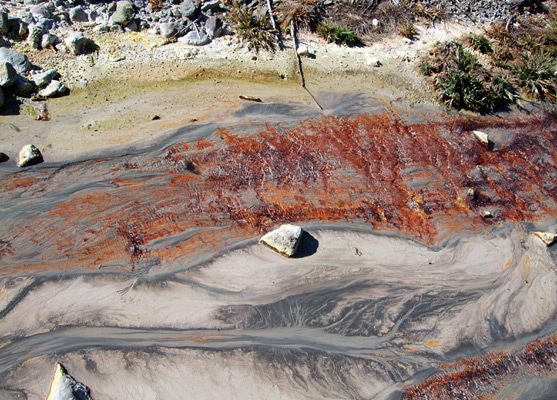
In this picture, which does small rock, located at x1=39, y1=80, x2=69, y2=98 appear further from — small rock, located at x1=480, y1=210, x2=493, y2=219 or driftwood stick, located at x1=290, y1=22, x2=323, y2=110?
small rock, located at x1=480, y1=210, x2=493, y2=219

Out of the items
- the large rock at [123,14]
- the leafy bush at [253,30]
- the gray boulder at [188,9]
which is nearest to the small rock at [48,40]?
the large rock at [123,14]

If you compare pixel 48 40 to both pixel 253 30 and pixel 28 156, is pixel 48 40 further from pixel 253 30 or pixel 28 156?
pixel 253 30

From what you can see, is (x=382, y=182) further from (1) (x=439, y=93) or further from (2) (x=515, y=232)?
(1) (x=439, y=93)

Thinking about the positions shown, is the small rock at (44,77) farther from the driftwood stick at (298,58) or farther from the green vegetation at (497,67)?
the green vegetation at (497,67)

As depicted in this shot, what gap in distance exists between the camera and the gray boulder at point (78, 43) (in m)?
6.31

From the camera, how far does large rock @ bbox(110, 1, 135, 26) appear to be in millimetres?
6785

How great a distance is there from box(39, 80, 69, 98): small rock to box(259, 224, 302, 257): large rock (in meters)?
4.07

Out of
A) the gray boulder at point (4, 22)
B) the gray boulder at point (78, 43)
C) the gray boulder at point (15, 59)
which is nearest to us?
the gray boulder at point (15, 59)

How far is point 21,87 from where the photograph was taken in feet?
19.1

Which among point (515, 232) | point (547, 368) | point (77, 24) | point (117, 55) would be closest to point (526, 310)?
point (547, 368)

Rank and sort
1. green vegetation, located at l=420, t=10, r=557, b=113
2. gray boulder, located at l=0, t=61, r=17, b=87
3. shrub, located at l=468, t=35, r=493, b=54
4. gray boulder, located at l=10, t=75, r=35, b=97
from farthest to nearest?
shrub, located at l=468, t=35, r=493, b=54
green vegetation, located at l=420, t=10, r=557, b=113
gray boulder, located at l=10, t=75, r=35, b=97
gray boulder, located at l=0, t=61, r=17, b=87

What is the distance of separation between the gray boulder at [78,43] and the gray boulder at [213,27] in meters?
1.98

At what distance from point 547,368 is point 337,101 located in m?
4.59

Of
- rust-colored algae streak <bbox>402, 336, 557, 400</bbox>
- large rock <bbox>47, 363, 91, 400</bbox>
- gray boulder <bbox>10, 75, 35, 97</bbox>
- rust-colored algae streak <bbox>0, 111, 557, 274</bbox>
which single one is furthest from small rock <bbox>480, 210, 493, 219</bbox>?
gray boulder <bbox>10, 75, 35, 97</bbox>
